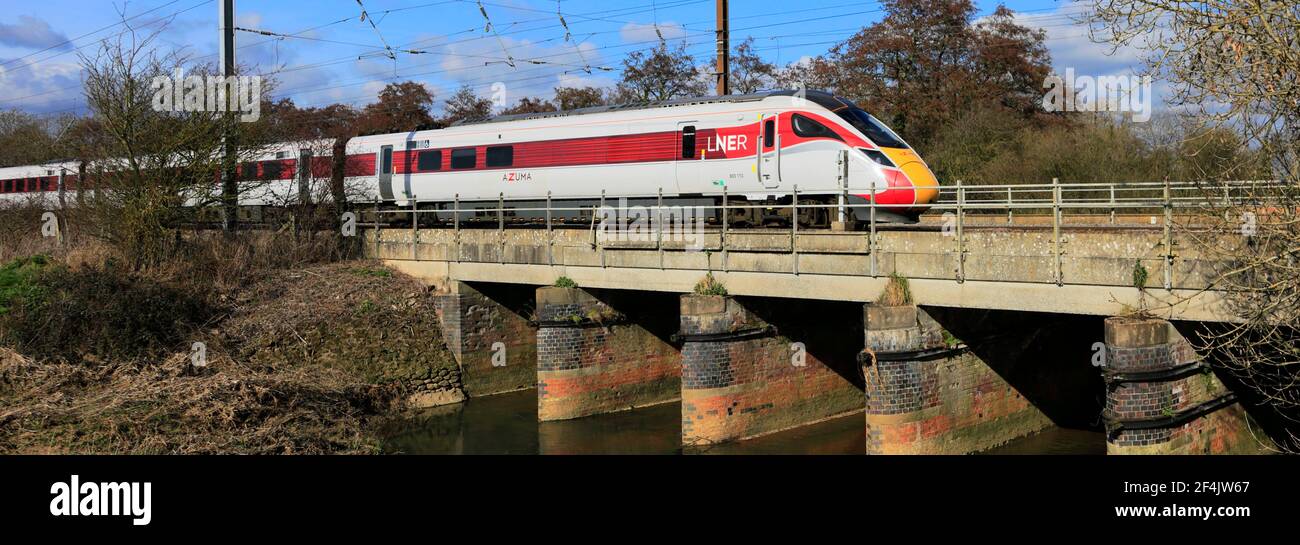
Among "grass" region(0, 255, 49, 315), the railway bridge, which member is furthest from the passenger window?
"grass" region(0, 255, 49, 315)

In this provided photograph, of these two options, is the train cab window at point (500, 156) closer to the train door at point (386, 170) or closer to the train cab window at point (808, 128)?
the train door at point (386, 170)

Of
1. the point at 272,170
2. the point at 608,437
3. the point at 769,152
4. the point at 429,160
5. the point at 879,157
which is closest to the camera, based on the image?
the point at 608,437

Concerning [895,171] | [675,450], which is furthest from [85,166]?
[895,171]

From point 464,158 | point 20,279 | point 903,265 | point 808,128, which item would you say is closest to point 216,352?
point 20,279

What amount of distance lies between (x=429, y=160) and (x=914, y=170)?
12.1m

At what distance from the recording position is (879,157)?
19172 mm

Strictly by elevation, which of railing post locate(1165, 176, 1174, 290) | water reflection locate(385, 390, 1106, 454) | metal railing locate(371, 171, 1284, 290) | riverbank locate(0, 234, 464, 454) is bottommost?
water reflection locate(385, 390, 1106, 454)

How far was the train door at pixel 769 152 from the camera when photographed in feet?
66.5

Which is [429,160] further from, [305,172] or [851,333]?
[851,333]

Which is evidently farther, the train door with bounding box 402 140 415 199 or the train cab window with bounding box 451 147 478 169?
the train door with bounding box 402 140 415 199

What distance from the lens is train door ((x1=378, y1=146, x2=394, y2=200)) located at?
1073 inches

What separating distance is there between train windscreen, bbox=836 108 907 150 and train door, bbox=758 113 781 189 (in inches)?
49.1

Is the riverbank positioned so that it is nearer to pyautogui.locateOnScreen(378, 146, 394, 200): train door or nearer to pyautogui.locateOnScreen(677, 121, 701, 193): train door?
pyautogui.locateOnScreen(378, 146, 394, 200): train door

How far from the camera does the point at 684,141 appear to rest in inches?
852
